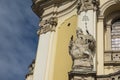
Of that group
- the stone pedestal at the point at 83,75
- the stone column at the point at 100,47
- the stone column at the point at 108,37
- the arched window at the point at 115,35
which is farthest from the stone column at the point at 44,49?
the stone pedestal at the point at 83,75

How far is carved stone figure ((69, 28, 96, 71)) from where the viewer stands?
43.2 ft

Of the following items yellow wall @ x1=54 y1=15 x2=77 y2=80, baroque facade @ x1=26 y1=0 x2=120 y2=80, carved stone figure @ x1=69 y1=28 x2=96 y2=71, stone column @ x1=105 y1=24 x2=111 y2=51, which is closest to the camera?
carved stone figure @ x1=69 y1=28 x2=96 y2=71

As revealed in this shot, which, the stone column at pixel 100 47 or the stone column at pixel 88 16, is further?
the stone column at pixel 88 16

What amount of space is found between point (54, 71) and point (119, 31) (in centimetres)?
333

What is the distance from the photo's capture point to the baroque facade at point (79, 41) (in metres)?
13.6

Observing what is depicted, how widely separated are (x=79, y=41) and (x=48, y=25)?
4056 millimetres

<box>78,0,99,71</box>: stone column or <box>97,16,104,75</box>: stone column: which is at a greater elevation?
<box>78,0,99,71</box>: stone column

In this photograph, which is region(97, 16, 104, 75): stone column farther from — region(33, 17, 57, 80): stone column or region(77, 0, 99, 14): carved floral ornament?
region(33, 17, 57, 80): stone column

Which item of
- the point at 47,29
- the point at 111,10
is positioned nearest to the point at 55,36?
the point at 47,29

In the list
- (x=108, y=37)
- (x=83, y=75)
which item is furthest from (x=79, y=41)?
(x=108, y=37)

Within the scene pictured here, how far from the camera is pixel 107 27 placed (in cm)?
1631

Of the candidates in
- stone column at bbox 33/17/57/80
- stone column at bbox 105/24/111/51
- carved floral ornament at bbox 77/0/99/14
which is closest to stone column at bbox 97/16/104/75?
stone column at bbox 105/24/111/51

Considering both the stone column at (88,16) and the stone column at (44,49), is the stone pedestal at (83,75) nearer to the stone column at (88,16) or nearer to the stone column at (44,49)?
the stone column at (88,16)

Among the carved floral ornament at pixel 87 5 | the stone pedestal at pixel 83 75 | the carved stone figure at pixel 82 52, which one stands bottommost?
the stone pedestal at pixel 83 75
